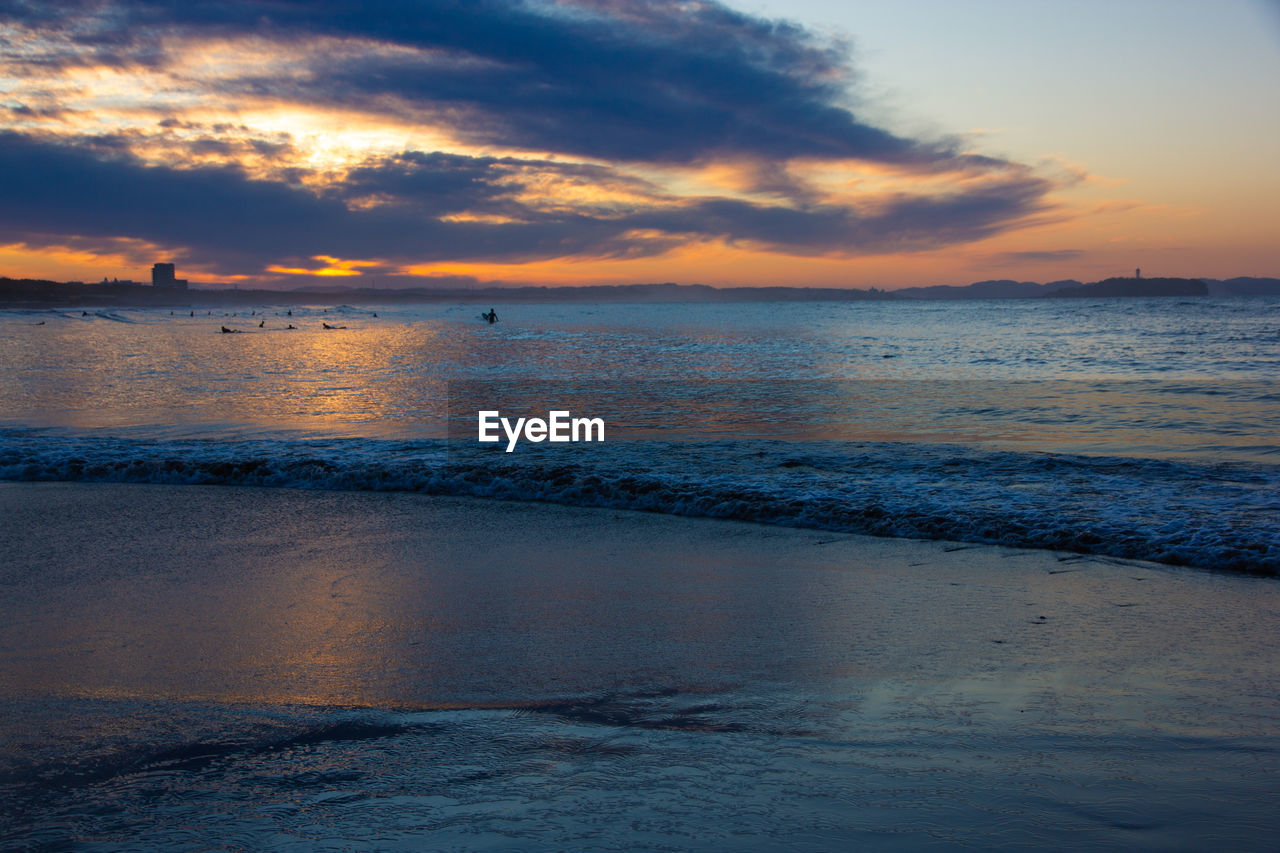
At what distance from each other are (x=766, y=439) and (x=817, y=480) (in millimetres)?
3225

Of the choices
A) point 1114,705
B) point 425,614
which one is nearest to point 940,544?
point 1114,705

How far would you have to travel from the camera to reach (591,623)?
4.64m

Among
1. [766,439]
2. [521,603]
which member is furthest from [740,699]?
[766,439]

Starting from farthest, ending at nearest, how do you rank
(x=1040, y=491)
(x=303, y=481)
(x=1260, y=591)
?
(x=303, y=481) < (x=1040, y=491) < (x=1260, y=591)

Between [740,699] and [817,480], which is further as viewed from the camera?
[817,480]

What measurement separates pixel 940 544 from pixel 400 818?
5.38 m

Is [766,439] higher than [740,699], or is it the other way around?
[766,439]

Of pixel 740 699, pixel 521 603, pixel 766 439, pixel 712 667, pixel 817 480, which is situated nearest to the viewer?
pixel 740 699

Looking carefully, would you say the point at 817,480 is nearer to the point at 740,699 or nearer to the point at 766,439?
the point at 766,439

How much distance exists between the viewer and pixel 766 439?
40.2 feet

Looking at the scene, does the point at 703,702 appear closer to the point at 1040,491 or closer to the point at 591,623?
the point at 591,623

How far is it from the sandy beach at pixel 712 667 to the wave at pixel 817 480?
0.65m

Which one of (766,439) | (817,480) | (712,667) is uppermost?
(766,439)

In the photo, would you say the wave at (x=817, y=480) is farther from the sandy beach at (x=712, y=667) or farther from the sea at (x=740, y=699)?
the sandy beach at (x=712, y=667)
